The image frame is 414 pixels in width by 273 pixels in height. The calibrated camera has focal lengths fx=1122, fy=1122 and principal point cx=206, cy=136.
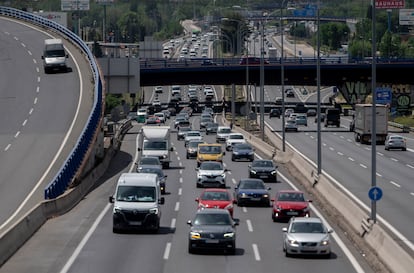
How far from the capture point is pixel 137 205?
37.1 metres

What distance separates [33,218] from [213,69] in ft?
297

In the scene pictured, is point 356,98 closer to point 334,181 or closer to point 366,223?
point 334,181

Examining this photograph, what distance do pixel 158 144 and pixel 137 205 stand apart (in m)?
30.1

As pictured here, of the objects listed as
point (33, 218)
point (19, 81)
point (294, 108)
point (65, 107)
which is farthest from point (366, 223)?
point (294, 108)

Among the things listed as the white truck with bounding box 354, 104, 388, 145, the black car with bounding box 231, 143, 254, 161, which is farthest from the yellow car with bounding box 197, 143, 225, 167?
the white truck with bounding box 354, 104, 388, 145

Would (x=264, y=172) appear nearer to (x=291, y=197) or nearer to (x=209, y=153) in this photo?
(x=209, y=153)

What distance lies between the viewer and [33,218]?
3769 centimetres

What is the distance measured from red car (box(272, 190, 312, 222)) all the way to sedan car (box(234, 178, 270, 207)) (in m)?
4.86

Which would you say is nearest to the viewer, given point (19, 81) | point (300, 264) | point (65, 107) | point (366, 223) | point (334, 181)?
point (300, 264)

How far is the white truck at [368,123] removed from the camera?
285 ft

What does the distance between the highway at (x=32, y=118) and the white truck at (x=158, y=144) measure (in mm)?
4088

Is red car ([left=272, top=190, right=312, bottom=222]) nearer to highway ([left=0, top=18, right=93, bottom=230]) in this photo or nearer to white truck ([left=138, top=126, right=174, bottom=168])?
highway ([left=0, top=18, right=93, bottom=230])

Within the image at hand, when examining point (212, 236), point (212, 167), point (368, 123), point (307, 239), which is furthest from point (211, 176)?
point (368, 123)

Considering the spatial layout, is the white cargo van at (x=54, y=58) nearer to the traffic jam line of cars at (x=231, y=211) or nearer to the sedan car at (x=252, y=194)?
the traffic jam line of cars at (x=231, y=211)
